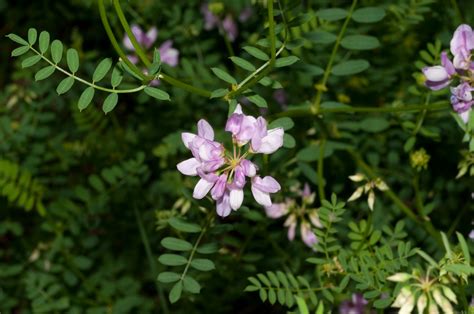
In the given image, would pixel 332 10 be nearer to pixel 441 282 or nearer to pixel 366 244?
pixel 366 244

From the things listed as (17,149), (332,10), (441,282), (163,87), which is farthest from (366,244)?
(17,149)

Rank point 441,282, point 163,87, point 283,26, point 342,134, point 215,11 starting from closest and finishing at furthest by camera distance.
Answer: point 441,282, point 283,26, point 342,134, point 215,11, point 163,87

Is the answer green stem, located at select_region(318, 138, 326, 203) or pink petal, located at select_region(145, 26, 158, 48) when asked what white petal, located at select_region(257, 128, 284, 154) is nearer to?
green stem, located at select_region(318, 138, 326, 203)

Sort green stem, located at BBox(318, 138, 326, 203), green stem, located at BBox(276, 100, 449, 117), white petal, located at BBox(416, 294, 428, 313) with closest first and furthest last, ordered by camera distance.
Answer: white petal, located at BBox(416, 294, 428, 313)
green stem, located at BBox(276, 100, 449, 117)
green stem, located at BBox(318, 138, 326, 203)

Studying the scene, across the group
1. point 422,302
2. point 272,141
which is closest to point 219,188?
point 272,141

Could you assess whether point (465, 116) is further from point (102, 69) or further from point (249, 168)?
point (102, 69)

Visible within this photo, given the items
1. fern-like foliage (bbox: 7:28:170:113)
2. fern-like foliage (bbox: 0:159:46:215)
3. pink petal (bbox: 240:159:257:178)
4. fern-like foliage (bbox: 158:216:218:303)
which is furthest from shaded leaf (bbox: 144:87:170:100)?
fern-like foliage (bbox: 0:159:46:215)
